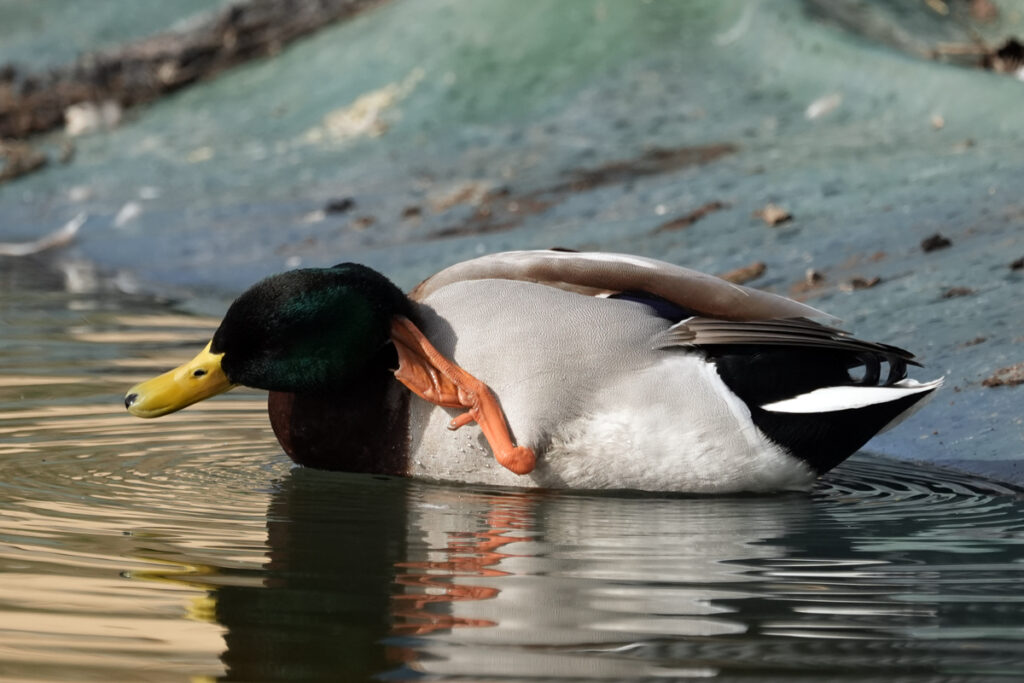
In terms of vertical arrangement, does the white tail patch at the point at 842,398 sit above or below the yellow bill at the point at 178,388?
below

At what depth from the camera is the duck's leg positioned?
160 inches

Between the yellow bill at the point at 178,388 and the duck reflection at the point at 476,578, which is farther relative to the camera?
the yellow bill at the point at 178,388

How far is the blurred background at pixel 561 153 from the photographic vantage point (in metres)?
6.65

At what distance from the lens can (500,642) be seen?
2.87 meters

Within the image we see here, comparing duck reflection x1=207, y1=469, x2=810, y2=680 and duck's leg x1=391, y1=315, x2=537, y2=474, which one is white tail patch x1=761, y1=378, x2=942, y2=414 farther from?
duck's leg x1=391, y1=315, x2=537, y2=474

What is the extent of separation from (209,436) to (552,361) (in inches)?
53.1

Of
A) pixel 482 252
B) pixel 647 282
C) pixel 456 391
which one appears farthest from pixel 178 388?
pixel 482 252

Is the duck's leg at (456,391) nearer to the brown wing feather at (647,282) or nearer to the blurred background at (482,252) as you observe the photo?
the blurred background at (482,252)

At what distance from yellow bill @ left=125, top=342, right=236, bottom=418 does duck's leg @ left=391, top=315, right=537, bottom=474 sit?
0.47 m

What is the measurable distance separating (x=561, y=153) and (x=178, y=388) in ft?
18.5

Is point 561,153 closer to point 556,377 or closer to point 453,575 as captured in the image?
point 556,377

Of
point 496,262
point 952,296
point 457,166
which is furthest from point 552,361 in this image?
point 457,166

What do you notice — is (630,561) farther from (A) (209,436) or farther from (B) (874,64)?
(B) (874,64)

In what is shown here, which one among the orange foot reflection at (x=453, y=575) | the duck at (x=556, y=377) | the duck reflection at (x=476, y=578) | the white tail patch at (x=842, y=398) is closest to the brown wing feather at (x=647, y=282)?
the duck at (x=556, y=377)
